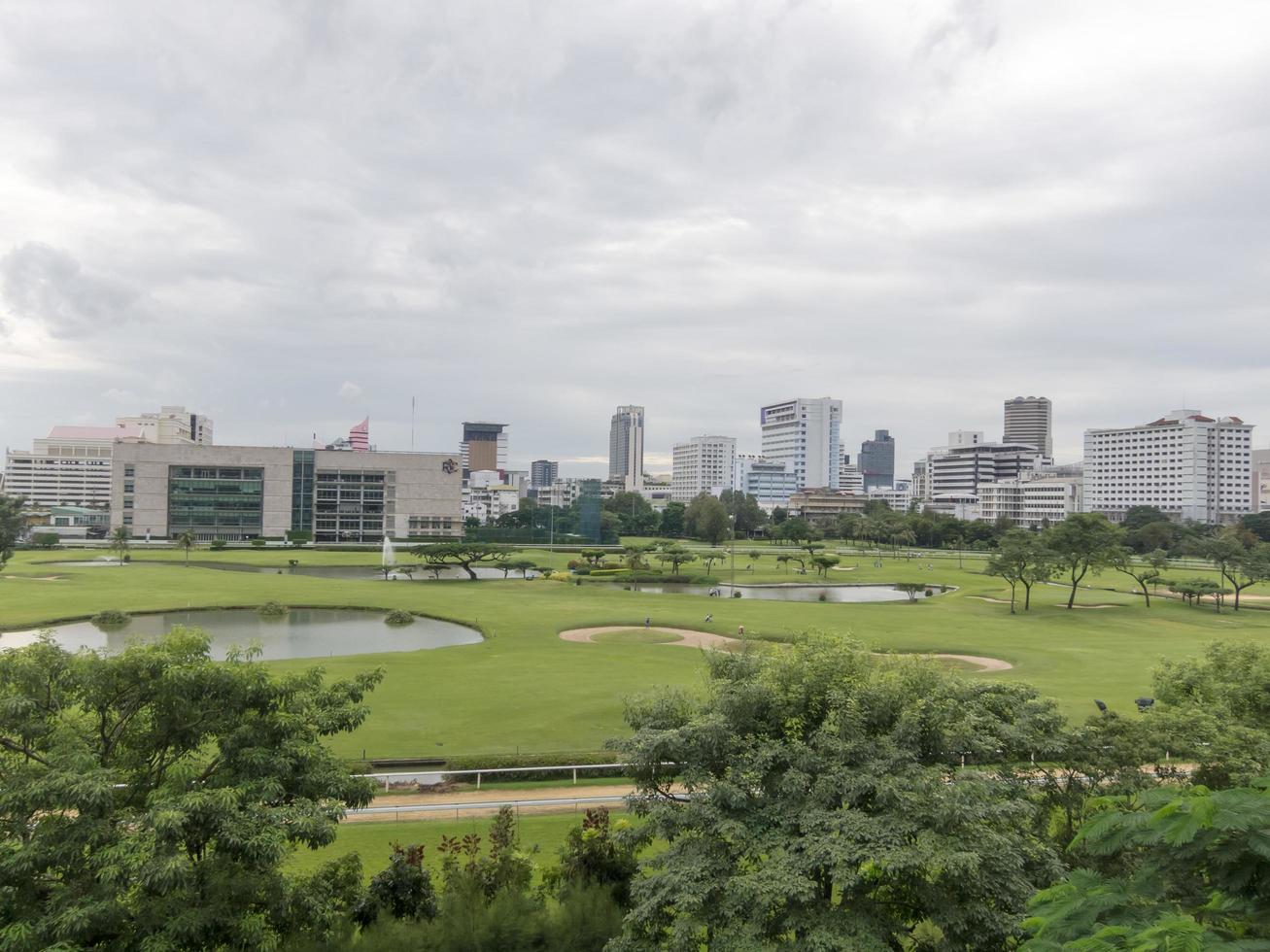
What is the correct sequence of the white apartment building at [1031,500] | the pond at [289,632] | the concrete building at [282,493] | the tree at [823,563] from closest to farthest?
the pond at [289,632] < the tree at [823,563] < the concrete building at [282,493] < the white apartment building at [1031,500]

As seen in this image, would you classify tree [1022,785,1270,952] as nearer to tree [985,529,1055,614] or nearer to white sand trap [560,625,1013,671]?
white sand trap [560,625,1013,671]

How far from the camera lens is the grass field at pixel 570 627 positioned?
25734 mm

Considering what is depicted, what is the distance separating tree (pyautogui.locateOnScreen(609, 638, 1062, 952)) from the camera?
33.4ft

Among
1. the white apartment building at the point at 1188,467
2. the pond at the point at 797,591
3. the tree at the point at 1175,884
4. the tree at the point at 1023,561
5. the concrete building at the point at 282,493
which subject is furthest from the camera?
the white apartment building at the point at 1188,467

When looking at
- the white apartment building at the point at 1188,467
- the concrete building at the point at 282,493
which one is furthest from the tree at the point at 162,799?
the white apartment building at the point at 1188,467

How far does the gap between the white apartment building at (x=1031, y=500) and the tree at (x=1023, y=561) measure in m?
133

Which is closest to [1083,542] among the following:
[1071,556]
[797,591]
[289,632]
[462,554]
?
[1071,556]

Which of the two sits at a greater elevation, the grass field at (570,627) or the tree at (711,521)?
the tree at (711,521)

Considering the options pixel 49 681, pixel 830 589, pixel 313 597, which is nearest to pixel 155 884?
pixel 49 681

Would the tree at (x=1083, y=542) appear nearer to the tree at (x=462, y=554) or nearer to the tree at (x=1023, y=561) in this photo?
the tree at (x=1023, y=561)

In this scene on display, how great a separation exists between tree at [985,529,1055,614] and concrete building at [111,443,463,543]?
95.4 meters

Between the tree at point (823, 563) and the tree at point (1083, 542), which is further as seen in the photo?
the tree at point (823, 563)

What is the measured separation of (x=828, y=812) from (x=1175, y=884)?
393 centimetres

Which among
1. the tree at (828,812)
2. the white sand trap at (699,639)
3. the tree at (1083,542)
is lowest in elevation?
the white sand trap at (699,639)
